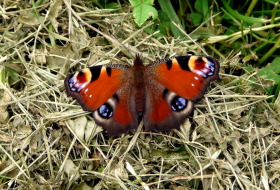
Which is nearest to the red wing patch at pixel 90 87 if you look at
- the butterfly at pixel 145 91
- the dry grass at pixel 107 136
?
the butterfly at pixel 145 91

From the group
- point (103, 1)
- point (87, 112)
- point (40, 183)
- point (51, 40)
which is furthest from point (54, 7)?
point (40, 183)

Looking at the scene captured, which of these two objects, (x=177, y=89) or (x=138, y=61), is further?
(x=138, y=61)

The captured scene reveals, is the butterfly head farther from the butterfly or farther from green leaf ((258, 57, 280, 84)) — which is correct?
green leaf ((258, 57, 280, 84))

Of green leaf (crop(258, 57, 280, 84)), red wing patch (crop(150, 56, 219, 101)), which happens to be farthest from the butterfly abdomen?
green leaf (crop(258, 57, 280, 84))

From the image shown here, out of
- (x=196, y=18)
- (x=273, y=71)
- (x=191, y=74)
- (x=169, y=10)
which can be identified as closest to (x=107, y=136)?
→ (x=191, y=74)

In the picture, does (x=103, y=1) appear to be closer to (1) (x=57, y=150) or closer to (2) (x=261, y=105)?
(1) (x=57, y=150)

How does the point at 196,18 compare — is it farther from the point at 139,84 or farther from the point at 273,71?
the point at 139,84
